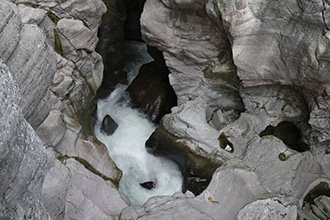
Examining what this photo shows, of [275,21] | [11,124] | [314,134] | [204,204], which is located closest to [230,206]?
[204,204]

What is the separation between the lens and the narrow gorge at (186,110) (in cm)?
866

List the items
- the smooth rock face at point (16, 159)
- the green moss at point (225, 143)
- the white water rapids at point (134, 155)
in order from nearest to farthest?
the smooth rock face at point (16, 159)
the green moss at point (225, 143)
the white water rapids at point (134, 155)

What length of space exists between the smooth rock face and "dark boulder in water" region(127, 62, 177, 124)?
805cm

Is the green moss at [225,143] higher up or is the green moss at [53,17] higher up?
the green moss at [53,17]

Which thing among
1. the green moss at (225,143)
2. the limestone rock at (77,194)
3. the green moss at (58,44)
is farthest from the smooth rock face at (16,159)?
the green moss at (225,143)

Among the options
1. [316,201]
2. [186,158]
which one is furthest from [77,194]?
[316,201]

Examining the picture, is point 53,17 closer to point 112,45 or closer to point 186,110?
point 112,45

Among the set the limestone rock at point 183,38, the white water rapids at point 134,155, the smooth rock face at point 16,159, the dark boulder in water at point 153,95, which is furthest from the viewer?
the dark boulder in water at point 153,95

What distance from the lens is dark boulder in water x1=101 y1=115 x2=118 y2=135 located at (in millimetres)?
12812

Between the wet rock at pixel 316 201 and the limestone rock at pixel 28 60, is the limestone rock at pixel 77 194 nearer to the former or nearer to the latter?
the limestone rock at pixel 28 60

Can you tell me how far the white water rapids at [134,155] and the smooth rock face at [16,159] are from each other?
20.8 feet

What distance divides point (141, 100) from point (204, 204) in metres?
5.64

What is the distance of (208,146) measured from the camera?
11.5 metres

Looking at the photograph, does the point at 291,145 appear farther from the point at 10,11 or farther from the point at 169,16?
the point at 10,11
